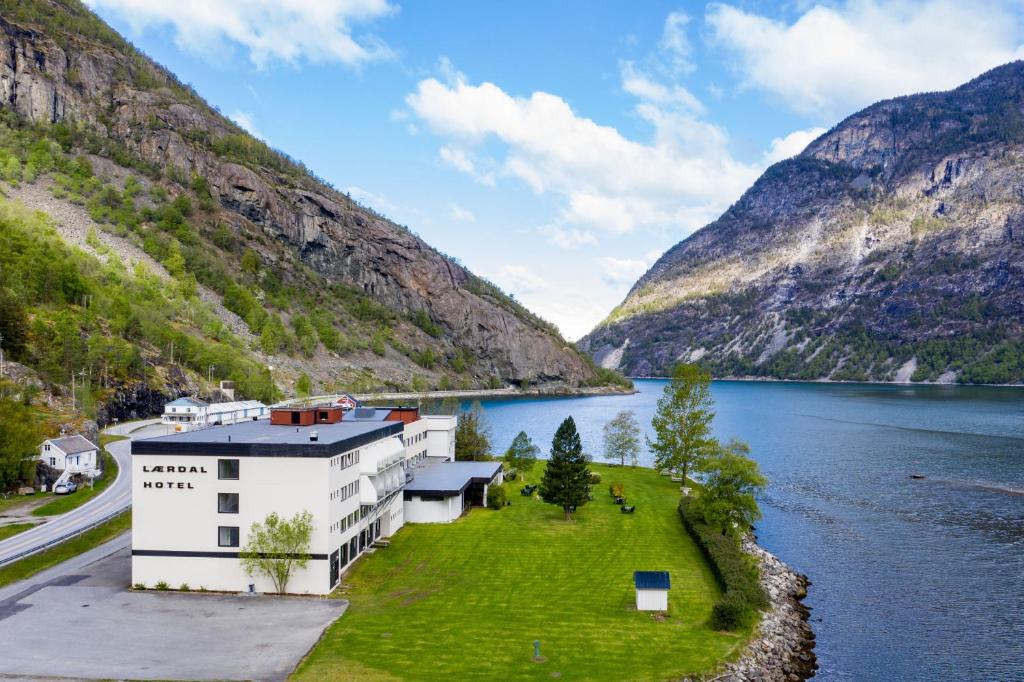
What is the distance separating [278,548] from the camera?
40.8 metres

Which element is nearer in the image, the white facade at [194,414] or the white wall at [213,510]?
the white wall at [213,510]

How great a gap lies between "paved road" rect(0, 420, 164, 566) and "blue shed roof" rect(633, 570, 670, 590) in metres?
35.5

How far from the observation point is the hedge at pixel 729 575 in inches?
1512

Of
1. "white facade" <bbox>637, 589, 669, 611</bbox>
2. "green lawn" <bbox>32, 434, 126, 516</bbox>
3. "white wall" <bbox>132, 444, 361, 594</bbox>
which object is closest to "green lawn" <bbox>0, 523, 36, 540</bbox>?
"green lawn" <bbox>32, 434, 126, 516</bbox>

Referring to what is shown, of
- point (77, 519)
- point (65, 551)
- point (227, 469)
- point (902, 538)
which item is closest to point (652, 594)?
point (227, 469)

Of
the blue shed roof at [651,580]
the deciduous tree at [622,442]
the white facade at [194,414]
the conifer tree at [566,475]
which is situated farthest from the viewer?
the white facade at [194,414]

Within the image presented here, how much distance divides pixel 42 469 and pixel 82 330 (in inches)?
1985

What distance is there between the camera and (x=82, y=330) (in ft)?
353

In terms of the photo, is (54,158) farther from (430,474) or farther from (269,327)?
(430,474)

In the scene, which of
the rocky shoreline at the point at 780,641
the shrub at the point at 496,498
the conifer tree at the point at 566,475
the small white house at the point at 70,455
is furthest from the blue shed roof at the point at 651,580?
the small white house at the point at 70,455

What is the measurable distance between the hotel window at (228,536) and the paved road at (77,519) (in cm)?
1274

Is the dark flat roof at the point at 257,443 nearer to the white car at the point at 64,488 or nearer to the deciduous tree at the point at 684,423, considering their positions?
the white car at the point at 64,488

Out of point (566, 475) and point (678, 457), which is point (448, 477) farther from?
point (678, 457)

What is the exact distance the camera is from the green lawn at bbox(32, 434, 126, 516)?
56.3 metres
